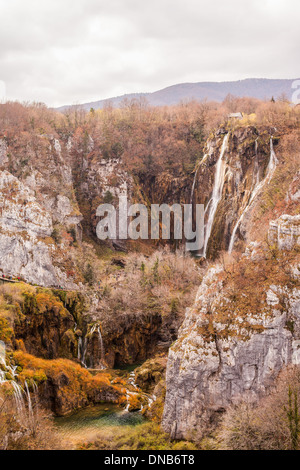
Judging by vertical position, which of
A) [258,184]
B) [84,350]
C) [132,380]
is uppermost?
[258,184]

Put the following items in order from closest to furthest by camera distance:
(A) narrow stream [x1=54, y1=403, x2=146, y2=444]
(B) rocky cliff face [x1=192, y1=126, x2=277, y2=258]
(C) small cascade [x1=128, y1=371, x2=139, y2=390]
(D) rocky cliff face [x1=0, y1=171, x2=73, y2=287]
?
1. (A) narrow stream [x1=54, y1=403, x2=146, y2=444]
2. (C) small cascade [x1=128, y1=371, x2=139, y2=390]
3. (D) rocky cliff face [x1=0, y1=171, x2=73, y2=287]
4. (B) rocky cliff face [x1=192, y1=126, x2=277, y2=258]

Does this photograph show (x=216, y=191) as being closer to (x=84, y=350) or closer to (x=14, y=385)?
(x=84, y=350)

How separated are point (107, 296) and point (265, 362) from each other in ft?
Answer: 89.3

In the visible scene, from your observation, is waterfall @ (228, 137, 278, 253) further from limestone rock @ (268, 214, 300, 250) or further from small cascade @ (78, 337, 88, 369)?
small cascade @ (78, 337, 88, 369)

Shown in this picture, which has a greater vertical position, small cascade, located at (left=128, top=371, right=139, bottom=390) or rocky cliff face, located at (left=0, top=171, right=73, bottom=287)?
rocky cliff face, located at (left=0, top=171, right=73, bottom=287)

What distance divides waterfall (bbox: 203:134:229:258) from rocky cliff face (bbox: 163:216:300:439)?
3098 cm

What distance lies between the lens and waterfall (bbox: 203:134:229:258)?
5597 cm

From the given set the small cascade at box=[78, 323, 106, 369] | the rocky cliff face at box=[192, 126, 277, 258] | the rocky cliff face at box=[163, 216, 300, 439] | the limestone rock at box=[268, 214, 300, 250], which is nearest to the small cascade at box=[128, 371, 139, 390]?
the small cascade at box=[78, 323, 106, 369]

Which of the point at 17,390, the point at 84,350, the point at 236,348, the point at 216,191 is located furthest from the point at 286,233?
the point at 216,191

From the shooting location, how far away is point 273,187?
4484 centimetres

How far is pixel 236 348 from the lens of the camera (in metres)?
22.7

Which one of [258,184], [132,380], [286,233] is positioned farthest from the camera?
[258,184]

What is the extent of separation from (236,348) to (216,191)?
1490 inches

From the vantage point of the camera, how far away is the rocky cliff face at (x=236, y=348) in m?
22.2
